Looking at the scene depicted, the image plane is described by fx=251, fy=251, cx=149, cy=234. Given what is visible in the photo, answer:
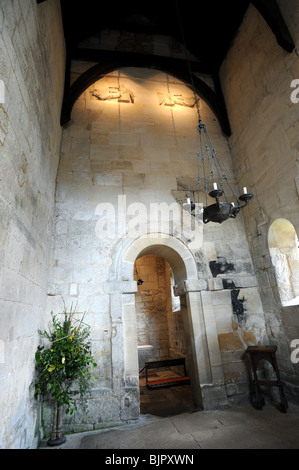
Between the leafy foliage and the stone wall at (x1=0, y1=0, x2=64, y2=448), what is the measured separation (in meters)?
0.15

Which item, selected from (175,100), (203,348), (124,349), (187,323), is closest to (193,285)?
(187,323)

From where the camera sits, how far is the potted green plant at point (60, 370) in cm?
267

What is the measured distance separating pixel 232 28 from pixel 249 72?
4.01 feet

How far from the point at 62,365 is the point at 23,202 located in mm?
1768

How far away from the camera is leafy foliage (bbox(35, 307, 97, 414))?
8.75 ft

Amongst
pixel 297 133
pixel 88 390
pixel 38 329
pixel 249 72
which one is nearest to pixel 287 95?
pixel 297 133

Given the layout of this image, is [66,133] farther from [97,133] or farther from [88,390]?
[88,390]

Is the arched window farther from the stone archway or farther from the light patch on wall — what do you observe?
the light patch on wall

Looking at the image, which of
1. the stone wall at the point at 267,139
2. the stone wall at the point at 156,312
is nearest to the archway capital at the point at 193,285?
the stone wall at the point at 267,139

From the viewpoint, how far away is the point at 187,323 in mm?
3887

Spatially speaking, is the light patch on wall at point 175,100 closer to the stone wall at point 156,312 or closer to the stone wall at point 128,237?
the stone wall at point 128,237

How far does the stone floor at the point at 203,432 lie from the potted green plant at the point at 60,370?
32 cm

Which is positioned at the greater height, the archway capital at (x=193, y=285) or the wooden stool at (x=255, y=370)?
the archway capital at (x=193, y=285)

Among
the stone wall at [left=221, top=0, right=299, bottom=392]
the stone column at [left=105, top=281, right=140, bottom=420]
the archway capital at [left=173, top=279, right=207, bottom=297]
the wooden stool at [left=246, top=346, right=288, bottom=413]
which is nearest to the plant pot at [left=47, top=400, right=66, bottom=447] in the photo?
the stone column at [left=105, top=281, right=140, bottom=420]
